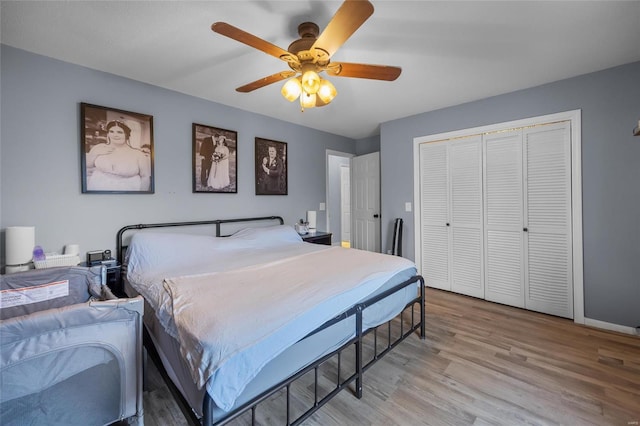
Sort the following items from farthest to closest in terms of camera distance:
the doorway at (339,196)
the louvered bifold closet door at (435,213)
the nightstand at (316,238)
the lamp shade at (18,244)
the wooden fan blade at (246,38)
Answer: the doorway at (339,196), the nightstand at (316,238), the louvered bifold closet door at (435,213), the lamp shade at (18,244), the wooden fan blade at (246,38)

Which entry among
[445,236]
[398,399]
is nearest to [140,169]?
[398,399]

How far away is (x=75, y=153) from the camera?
2352 millimetres

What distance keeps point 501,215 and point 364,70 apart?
2561mm

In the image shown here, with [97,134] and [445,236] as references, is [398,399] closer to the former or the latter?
[445,236]

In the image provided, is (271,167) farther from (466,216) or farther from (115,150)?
(466,216)

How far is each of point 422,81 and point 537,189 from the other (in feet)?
5.78

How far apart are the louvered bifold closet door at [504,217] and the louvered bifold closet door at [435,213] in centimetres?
49

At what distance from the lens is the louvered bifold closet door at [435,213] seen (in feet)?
12.1

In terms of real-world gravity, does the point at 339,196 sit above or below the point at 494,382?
above

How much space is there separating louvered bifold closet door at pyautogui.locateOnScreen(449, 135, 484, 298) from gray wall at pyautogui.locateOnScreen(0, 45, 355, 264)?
111 inches

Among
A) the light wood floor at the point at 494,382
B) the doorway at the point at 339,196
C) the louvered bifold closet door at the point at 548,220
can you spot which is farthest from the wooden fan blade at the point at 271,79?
the doorway at the point at 339,196

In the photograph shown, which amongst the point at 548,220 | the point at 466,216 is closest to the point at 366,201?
the point at 466,216

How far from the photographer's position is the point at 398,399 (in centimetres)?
173

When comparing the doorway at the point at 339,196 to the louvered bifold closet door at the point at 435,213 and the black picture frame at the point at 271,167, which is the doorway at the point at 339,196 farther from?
the louvered bifold closet door at the point at 435,213
